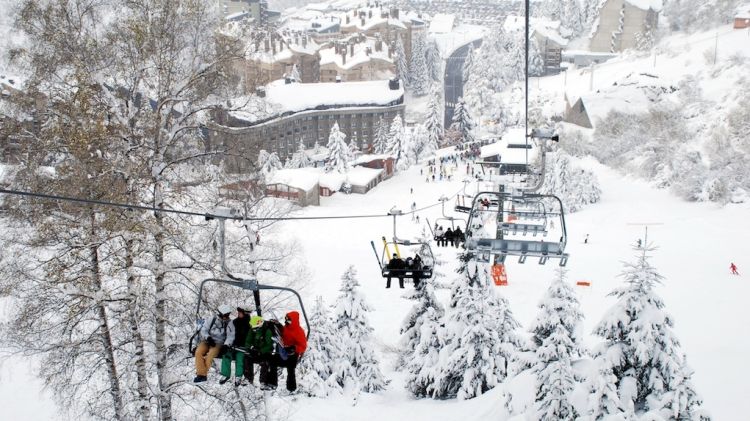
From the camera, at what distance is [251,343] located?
927 cm

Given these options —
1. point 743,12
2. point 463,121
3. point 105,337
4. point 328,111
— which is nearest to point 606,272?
point 105,337

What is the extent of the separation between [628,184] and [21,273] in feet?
186

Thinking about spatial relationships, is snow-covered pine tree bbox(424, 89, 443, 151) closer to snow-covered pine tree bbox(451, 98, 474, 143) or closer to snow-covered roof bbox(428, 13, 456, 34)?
snow-covered pine tree bbox(451, 98, 474, 143)

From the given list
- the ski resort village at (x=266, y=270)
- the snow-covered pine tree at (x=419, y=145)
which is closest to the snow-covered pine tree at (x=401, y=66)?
the snow-covered pine tree at (x=419, y=145)

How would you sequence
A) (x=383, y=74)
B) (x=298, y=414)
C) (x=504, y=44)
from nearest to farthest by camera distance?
(x=298, y=414) → (x=383, y=74) → (x=504, y=44)

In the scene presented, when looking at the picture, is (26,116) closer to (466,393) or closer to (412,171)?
(466,393)

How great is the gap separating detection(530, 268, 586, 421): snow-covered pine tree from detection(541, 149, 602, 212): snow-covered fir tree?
120ft

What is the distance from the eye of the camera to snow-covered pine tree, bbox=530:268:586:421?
1556 cm

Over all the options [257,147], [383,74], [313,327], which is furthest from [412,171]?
[257,147]

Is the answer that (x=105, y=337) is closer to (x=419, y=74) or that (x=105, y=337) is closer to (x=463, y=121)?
(x=463, y=121)


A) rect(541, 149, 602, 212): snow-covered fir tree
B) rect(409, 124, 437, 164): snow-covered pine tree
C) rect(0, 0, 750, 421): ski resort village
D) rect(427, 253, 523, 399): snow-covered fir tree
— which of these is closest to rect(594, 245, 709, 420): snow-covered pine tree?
rect(0, 0, 750, 421): ski resort village

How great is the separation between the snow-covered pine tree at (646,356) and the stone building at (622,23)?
101622mm

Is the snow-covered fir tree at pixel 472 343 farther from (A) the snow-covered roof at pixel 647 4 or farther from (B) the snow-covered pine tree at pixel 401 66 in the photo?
(A) the snow-covered roof at pixel 647 4

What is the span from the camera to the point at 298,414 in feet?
69.1
